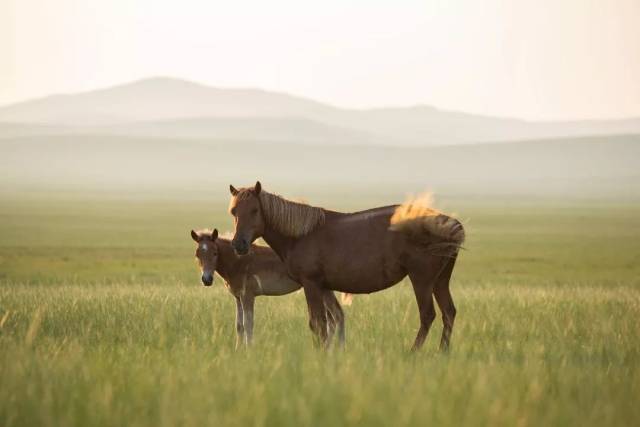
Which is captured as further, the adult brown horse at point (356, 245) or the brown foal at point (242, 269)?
the brown foal at point (242, 269)

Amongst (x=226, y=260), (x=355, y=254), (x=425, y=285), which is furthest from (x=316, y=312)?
(x=226, y=260)

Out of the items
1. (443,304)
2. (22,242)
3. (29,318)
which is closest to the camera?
(443,304)

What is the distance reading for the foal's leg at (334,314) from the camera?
11.8 metres

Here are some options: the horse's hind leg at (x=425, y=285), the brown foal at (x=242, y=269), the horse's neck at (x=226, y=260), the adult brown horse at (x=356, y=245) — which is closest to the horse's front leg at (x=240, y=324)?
the brown foal at (x=242, y=269)

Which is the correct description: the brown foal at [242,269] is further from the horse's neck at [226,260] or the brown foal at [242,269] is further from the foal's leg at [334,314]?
the foal's leg at [334,314]

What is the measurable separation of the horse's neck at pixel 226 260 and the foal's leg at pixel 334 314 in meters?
1.87

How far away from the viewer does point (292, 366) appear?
343 inches

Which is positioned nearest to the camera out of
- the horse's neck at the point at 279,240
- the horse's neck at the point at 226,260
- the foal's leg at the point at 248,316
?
the horse's neck at the point at 279,240

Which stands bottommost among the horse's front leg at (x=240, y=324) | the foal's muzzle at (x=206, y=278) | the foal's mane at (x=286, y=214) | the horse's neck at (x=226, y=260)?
the horse's front leg at (x=240, y=324)

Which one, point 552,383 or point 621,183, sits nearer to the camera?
point 552,383

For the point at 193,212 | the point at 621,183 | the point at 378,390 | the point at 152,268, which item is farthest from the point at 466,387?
the point at 621,183

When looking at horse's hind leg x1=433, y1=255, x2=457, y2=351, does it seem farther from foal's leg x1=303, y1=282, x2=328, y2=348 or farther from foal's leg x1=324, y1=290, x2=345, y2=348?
foal's leg x1=303, y1=282, x2=328, y2=348

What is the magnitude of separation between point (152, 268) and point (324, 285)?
26005 millimetres

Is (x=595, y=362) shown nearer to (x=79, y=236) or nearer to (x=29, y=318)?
(x=29, y=318)
